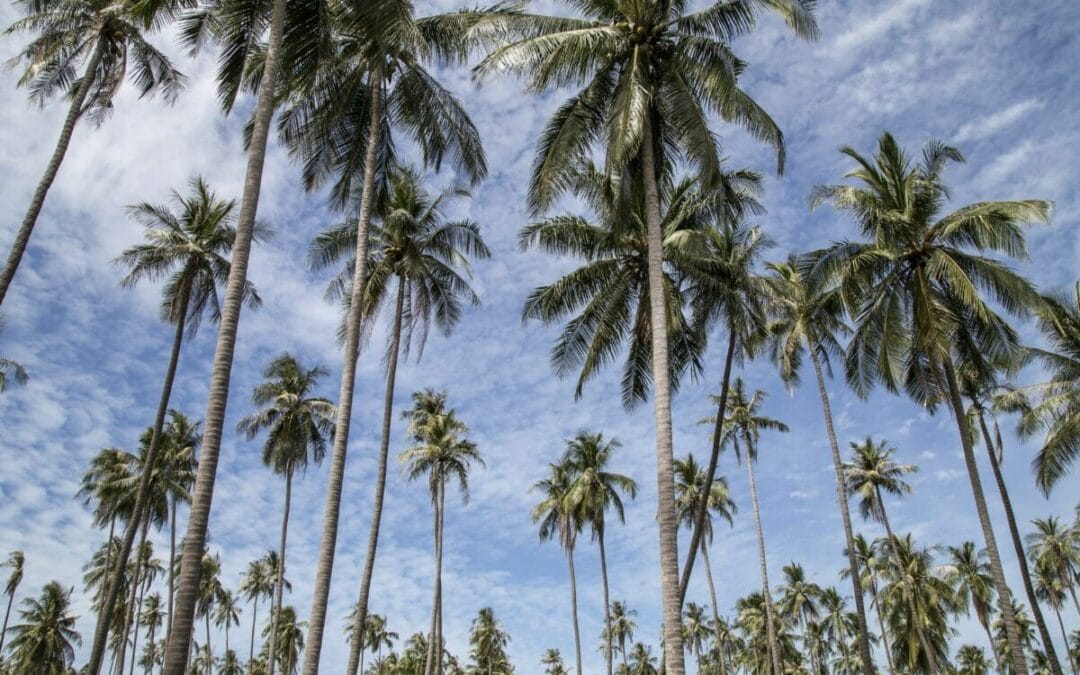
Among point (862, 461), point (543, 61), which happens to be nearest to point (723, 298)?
point (543, 61)

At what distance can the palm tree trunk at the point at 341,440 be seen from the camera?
12.3m

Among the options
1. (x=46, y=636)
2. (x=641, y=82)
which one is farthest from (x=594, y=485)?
(x=46, y=636)

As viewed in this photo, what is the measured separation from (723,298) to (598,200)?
176 inches

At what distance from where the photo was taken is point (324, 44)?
1420cm

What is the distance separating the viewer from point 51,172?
1641 cm

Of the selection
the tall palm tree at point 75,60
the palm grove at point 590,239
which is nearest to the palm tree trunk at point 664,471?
the palm grove at point 590,239

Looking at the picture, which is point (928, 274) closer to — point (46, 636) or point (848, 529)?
point (848, 529)

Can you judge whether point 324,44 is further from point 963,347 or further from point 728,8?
point 963,347

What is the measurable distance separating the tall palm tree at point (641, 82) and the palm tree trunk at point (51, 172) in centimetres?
1027

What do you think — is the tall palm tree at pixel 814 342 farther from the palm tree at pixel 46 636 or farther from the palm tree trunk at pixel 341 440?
the palm tree at pixel 46 636

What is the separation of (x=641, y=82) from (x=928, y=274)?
10.1 m

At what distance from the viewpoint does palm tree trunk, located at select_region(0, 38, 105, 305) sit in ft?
50.2

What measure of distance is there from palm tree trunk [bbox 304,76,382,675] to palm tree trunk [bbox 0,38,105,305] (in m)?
7.25

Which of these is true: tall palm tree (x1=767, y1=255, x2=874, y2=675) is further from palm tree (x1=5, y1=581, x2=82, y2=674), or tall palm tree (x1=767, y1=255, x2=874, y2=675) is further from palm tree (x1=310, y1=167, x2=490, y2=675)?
palm tree (x1=5, y1=581, x2=82, y2=674)
